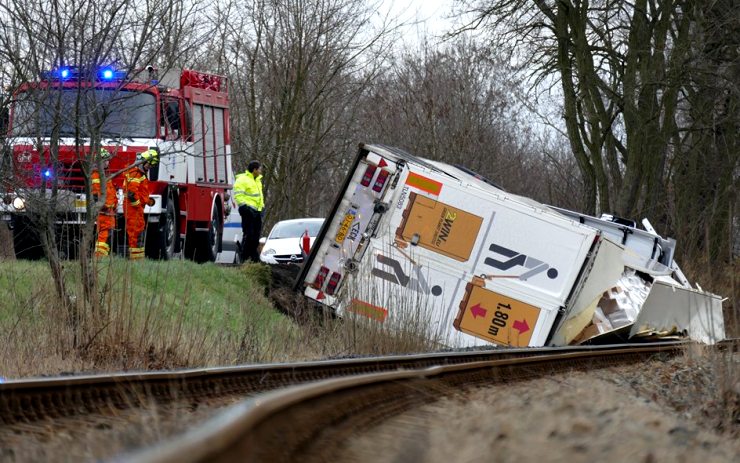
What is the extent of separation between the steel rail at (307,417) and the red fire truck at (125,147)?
Result: 525 centimetres

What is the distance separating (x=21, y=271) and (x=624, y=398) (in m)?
8.97

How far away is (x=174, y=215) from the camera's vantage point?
1958 cm

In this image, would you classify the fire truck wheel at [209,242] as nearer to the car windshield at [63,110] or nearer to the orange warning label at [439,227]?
the orange warning label at [439,227]

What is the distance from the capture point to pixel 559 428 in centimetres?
467

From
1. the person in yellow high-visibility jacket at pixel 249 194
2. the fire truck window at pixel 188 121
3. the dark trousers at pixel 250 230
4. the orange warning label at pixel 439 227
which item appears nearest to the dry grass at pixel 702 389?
the orange warning label at pixel 439 227

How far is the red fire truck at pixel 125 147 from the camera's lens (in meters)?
11.4

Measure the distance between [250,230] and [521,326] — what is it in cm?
869

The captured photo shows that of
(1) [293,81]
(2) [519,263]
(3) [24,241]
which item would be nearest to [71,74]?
(2) [519,263]

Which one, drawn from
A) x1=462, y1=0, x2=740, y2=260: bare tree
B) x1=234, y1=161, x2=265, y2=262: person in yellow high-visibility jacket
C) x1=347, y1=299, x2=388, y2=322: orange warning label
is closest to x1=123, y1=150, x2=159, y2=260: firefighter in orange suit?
x1=234, y1=161, x2=265, y2=262: person in yellow high-visibility jacket

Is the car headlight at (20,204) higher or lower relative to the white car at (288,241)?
higher

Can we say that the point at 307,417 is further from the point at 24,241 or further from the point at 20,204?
the point at 24,241

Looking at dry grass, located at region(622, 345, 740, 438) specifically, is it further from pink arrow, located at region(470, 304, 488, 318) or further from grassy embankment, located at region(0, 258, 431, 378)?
pink arrow, located at region(470, 304, 488, 318)

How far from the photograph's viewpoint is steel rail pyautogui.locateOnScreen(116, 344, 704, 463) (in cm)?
271

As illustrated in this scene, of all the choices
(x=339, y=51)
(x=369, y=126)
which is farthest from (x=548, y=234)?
(x=369, y=126)
